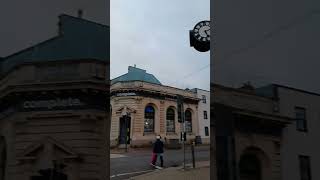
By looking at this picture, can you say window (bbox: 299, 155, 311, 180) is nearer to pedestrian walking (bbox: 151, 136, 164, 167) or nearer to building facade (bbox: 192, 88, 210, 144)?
building facade (bbox: 192, 88, 210, 144)

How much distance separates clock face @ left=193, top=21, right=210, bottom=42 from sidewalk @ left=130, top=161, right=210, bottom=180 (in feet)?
1.12

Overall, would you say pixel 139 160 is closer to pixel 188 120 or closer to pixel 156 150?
pixel 156 150

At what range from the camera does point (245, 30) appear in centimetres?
114

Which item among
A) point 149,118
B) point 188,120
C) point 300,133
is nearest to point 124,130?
point 149,118

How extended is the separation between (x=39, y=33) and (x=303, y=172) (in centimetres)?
75

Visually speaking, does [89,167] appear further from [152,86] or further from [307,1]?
[307,1]

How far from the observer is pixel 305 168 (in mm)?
947

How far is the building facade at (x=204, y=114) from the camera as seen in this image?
104cm

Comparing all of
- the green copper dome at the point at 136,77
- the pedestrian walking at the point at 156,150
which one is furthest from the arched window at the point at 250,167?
the green copper dome at the point at 136,77

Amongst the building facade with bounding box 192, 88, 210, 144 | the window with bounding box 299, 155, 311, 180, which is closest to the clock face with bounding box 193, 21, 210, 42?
the building facade with bounding box 192, 88, 210, 144

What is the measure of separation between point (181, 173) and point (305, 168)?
1.02ft

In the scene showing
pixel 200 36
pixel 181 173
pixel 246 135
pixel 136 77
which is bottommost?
pixel 181 173

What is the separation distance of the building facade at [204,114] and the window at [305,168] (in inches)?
9.1

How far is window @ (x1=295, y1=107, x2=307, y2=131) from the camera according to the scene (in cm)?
98
